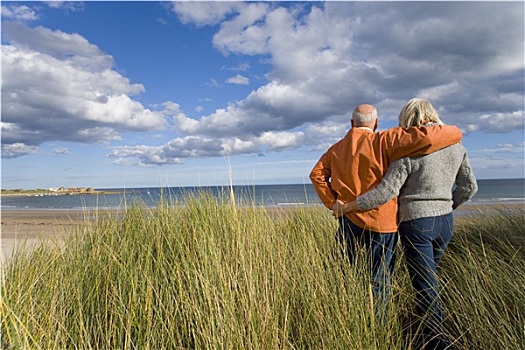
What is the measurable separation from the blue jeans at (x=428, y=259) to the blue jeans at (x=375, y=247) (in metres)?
0.15

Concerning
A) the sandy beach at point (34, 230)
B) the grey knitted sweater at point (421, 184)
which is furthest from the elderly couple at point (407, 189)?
the sandy beach at point (34, 230)

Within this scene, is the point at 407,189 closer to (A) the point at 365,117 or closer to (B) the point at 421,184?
(B) the point at 421,184

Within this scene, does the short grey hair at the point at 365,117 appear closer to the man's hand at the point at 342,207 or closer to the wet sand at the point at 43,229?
the man's hand at the point at 342,207

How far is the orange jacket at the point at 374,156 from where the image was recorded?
245 cm

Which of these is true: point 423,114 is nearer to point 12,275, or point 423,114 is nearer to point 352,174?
point 352,174

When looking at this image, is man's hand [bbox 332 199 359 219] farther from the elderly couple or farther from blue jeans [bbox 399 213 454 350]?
blue jeans [bbox 399 213 454 350]

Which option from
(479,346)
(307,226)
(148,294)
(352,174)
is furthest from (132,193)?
(479,346)

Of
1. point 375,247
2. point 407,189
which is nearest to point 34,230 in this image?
point 375,247

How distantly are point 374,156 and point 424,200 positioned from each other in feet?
1.65

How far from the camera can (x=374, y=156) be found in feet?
8.45

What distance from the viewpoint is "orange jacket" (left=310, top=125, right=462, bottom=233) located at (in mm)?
2449

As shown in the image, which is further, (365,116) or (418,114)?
(365,116)

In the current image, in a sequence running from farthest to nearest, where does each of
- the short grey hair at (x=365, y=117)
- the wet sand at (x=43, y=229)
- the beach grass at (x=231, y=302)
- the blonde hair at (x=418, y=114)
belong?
1. the wet sand at (x=43, y=229)
2. the short grey hair at (x=365, y=117)
3. the blonde hair at (x=418, y=114)
4. the beach grass at (x=231, y=302)

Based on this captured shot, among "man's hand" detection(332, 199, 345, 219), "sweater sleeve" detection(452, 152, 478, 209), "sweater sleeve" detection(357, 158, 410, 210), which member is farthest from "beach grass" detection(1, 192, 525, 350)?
"sweater sleeve" detection(452, 152, 478, 209)
